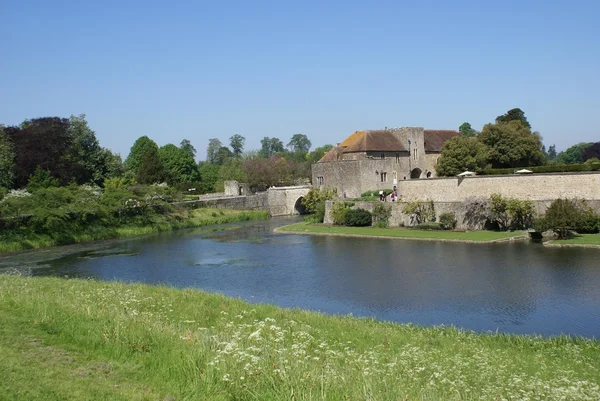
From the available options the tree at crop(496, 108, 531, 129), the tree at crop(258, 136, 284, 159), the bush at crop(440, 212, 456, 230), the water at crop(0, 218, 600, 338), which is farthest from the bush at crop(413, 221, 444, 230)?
the tree at crop(258, 136, 284, 159)

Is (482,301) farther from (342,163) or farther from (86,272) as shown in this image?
(342,163)

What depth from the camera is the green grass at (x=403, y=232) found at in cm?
2919

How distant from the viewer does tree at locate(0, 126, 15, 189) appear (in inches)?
1670

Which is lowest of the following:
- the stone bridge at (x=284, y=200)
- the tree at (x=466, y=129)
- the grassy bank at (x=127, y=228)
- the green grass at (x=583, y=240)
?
the green grass at (x=583, y=240)

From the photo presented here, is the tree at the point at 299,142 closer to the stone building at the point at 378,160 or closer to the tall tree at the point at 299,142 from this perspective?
the tall tree at the point at 299,142

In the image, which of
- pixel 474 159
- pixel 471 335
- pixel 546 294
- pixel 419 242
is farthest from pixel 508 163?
pixel 471 335

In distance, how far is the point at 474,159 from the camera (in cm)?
4375

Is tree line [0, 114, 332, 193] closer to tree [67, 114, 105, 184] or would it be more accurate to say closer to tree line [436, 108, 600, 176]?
tree [67, 114, 105, 184]

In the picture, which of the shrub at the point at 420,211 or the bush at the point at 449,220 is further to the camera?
the shrub at the point at 420,211

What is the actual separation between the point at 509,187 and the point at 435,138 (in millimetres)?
21252

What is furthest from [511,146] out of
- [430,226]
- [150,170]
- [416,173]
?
[150,170]

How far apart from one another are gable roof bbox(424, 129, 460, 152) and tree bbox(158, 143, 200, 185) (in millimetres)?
29599

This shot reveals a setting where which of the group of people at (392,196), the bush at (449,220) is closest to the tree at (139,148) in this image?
the group of people at (392,196)

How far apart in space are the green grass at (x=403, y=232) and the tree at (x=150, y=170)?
2474 cm
